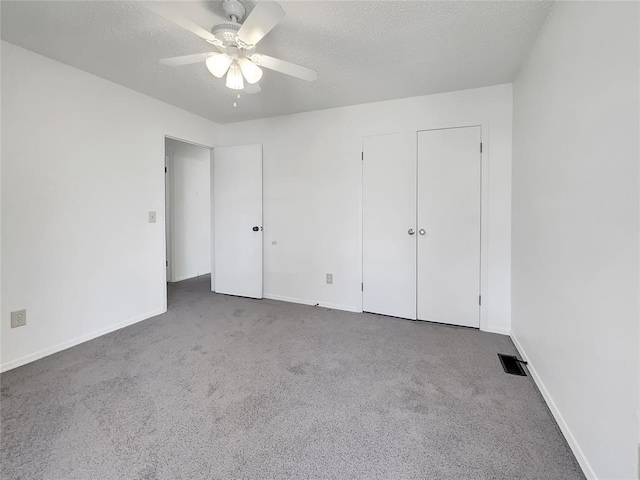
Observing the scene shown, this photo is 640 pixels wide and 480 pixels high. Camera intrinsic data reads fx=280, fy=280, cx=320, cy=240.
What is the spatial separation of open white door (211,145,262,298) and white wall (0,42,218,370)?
0.88 meters

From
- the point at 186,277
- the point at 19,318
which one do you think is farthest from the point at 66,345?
the point at 186,277

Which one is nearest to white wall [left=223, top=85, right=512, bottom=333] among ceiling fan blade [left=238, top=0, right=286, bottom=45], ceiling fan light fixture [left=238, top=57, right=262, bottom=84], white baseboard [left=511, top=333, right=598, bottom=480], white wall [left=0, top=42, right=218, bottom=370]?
white baseboard [left=511, top=333, right=598, bottom=480]

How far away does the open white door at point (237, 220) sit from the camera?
145 inches

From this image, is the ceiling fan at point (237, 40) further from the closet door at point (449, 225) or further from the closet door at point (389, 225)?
the closet door at point (449, 225)

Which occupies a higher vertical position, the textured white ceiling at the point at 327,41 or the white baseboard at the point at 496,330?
the textured white ceiling at the point at 327,41

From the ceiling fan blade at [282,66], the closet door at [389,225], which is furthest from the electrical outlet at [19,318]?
the closet door at [389,225]

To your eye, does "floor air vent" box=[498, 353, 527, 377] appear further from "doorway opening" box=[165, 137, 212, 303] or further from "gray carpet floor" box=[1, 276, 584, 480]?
"doorway opening" box=[165, 137, 212, 303]

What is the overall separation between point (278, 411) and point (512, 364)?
1772 millimetres

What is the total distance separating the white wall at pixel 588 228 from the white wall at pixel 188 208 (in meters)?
4.50

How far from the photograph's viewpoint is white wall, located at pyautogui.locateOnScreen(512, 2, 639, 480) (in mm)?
965

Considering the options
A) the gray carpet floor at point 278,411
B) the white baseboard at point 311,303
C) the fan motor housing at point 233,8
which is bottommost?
the gray carpet floor at point 278,411

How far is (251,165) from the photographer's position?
3.68 meters

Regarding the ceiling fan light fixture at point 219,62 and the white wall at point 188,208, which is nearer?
the ceiling fan light fixture at point 219,62

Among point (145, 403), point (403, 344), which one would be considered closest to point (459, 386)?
point (403, 344)
